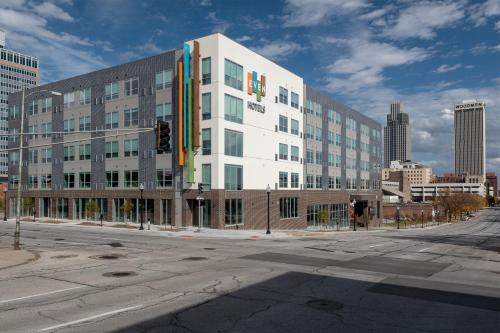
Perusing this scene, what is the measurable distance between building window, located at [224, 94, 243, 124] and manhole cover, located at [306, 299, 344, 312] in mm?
32126

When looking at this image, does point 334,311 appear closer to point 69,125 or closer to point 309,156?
point 309,156

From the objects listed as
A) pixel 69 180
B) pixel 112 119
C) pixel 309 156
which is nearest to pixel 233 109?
pixel 112 119

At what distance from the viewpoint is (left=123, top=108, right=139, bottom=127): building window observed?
164 ft

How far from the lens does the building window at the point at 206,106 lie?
4406cm

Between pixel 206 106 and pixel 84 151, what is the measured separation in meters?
21.4

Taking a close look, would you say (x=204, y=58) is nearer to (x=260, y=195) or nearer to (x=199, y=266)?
(x=260, y=195)

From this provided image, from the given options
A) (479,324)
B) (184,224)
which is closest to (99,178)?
(184,224)

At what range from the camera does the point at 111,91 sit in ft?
174

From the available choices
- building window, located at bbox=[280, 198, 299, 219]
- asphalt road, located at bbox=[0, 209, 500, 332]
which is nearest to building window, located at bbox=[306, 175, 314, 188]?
building window, located at bbox=[280, 198, 299, 219]

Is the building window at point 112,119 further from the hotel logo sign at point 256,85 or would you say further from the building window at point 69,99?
the hotel logo sign at point 256,85

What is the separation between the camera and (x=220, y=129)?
43.4 m

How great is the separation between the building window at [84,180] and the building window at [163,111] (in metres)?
15.0

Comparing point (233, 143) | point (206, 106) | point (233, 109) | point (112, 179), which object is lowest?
point (112, 179)

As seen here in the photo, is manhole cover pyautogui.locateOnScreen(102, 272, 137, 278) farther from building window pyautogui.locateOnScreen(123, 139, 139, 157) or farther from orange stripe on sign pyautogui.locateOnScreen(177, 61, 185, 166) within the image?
building window pyautogui.locateOnScreen(123, 139, 139, 157)
